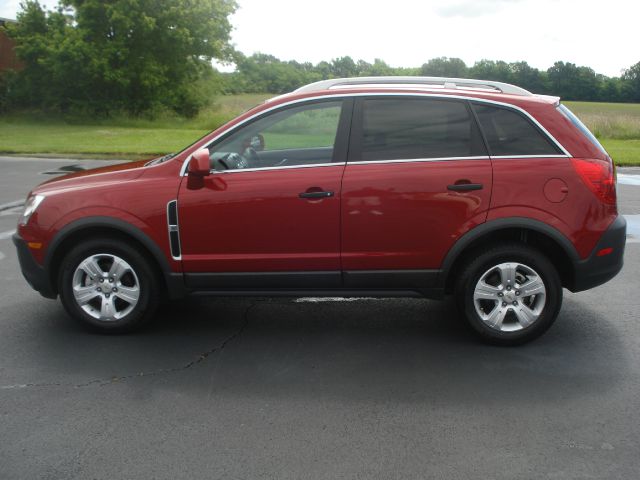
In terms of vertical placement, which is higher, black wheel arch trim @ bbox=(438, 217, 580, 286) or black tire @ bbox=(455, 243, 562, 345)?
black wheel arch trim @ bbox=(438, 217, 580, 286)

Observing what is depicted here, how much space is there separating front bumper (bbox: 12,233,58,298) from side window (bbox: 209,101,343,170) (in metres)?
1.52

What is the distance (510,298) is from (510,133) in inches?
44.6

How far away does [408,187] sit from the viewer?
15.8 ft

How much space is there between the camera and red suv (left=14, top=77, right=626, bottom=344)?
15.8 feet

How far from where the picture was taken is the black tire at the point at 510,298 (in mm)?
4875

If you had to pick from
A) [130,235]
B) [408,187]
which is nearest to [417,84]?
[408,187]

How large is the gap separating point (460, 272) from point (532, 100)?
51.1 inches

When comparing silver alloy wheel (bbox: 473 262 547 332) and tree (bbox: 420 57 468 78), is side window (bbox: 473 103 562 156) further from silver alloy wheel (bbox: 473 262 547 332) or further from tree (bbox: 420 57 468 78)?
tree (bbox: 420 57 468 78)

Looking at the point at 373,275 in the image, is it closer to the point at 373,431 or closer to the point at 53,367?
the point at 373,431

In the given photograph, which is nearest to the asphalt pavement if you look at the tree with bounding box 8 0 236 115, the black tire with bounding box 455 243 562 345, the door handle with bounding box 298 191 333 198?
the black tire with bounding box 455 243 562 345

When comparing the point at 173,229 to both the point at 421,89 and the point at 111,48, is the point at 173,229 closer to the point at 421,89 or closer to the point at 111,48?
the point at 421,89

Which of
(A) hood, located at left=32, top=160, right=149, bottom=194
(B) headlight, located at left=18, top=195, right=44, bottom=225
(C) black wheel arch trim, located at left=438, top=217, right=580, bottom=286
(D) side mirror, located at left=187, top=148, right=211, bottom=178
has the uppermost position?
(D) side mirror, located at left=187, top=148, right=211, bottom=178

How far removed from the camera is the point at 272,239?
494 centimetres

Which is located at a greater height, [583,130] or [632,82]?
[632,82]
